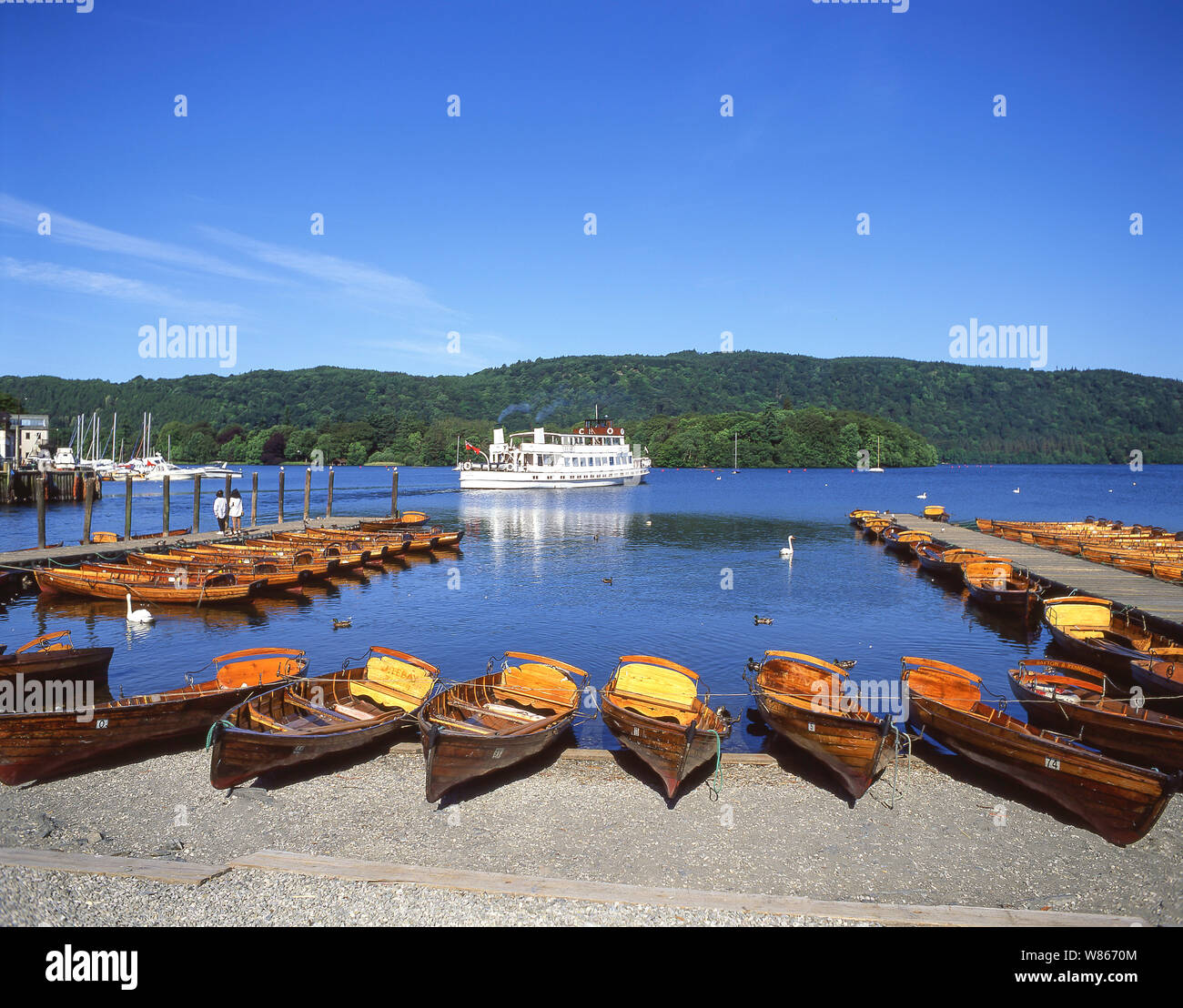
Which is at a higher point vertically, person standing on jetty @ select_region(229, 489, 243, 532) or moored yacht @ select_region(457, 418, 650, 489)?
moored yacht @ select_region(457, 418, 650, 489)

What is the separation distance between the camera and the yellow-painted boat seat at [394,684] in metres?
14.1

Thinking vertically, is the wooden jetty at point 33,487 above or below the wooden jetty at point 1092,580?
above

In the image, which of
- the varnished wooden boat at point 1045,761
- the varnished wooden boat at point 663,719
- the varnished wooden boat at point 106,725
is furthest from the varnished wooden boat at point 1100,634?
the varnished wooden boat at point 106,725

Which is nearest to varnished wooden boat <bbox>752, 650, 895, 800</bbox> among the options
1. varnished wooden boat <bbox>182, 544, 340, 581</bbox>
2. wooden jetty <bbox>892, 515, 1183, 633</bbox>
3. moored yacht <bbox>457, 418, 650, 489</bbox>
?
wooden jetty <bbox>892, 515, 1183, 633</bbox>

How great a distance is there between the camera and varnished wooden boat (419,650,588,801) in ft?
36.5

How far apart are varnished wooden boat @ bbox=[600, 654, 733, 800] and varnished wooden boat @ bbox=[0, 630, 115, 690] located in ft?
34.1

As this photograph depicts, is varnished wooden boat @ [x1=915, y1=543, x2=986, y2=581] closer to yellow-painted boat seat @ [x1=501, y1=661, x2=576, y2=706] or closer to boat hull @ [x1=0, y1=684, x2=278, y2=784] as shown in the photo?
yellow-painted boat seat @ [x1=501, y1=661, x2=576, y2=706]

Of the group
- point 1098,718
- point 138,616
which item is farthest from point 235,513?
point 1098,718

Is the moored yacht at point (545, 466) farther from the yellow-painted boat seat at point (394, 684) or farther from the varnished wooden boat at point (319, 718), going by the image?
the varnished wooden boat at point (319, 718)

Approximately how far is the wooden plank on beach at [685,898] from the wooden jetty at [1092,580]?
16.1 m

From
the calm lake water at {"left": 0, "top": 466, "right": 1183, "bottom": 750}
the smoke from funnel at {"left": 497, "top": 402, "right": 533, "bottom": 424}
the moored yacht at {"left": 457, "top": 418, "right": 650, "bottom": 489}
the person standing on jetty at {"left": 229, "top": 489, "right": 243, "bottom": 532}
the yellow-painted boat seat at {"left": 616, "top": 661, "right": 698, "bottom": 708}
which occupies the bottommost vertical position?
the calm lake water at {"left": 0, "top": 466, "right": 1183, "bottom": 750}

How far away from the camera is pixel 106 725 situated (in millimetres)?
12312
